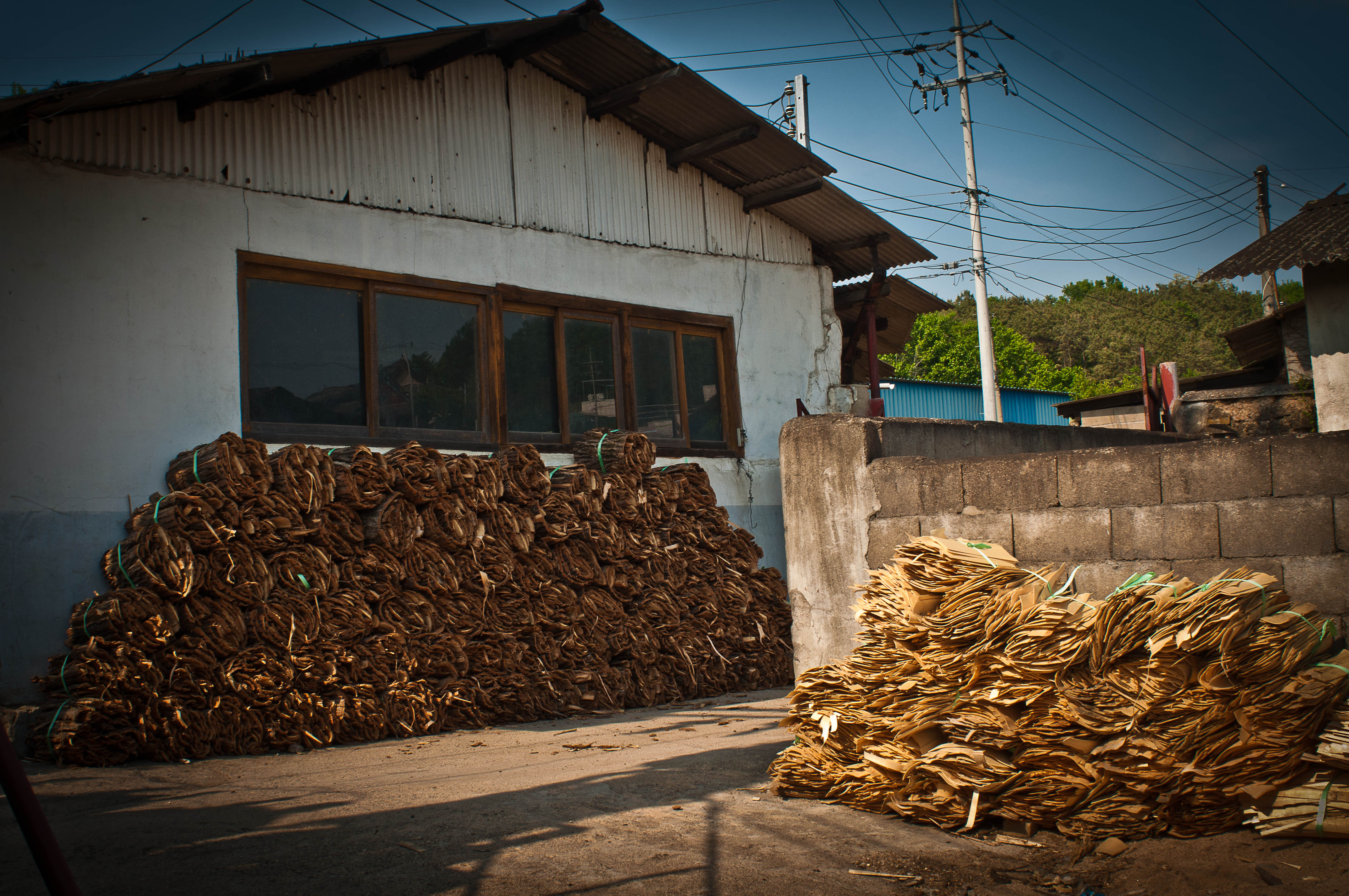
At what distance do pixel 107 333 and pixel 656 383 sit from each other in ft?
16.7

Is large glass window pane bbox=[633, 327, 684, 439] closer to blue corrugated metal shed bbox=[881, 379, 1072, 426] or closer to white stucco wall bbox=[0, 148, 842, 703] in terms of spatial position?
white stucco wall bbox=[0, 148, 842, 703]

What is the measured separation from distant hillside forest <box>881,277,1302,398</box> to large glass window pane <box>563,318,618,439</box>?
28478 mm

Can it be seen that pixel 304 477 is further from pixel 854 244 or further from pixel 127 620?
pixel 854 244

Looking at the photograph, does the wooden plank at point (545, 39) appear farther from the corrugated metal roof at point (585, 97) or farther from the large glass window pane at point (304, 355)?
the large glass window pane at point (304, 355)

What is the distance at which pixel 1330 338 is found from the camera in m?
10.9

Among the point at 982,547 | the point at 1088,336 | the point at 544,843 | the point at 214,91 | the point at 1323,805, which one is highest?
the point at 1088,336

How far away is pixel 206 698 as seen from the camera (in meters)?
6.13

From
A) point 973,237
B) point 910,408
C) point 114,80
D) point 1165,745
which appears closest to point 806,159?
point 114,80

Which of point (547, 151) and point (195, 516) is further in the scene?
point (547, 151)

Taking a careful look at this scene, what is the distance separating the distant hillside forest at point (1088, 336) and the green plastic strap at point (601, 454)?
29311 mm

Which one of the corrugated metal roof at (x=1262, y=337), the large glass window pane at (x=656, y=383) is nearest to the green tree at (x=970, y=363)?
the corrugated metal roof at (x=1262, y=337)

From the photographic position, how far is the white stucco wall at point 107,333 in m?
6.09

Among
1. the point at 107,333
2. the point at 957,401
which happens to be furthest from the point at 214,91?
the point at 957,401

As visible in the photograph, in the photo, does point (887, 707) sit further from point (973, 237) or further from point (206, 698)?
point (973, 237)
